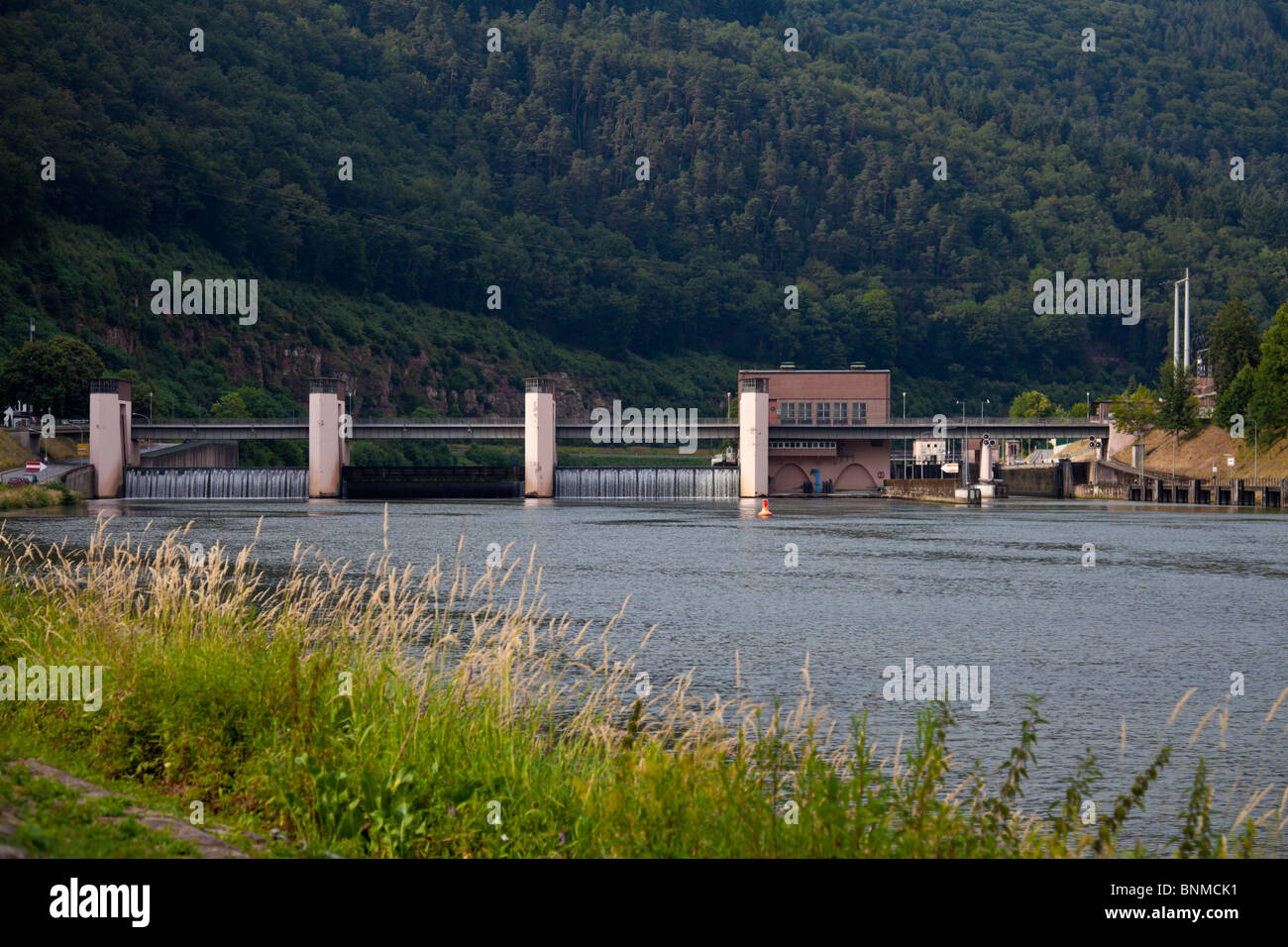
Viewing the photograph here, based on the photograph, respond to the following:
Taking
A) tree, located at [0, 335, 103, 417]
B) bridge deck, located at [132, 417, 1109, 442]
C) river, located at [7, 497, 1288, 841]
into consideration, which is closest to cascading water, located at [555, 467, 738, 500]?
bridge deck, located at [132, 417, 1109, 442]

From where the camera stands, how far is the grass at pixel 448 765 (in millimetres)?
9188

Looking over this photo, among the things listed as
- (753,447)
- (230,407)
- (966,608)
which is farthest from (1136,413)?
(966,608)

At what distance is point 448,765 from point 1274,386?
340 ft

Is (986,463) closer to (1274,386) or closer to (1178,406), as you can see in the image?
(1178,406)

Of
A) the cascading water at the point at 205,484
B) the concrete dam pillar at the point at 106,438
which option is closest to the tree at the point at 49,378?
the concrete dam pillar at the point at 106,438

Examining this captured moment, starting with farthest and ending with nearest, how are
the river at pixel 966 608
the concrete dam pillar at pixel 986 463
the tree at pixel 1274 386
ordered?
the concrete dam pillar at pixel 986 463, the tree at pixel 1274 386, the river at pixel 966 608

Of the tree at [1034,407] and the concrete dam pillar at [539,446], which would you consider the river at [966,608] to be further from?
the tree at [1034,407]

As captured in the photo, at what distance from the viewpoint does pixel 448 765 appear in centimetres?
1066

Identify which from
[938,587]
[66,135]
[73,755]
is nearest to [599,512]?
[938,587]

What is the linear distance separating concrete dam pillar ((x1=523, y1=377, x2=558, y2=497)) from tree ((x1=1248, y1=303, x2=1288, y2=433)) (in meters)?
56.5

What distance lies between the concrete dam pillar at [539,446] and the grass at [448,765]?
100006 millimetres

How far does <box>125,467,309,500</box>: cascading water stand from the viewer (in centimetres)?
10662

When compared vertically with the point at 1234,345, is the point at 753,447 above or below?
below
